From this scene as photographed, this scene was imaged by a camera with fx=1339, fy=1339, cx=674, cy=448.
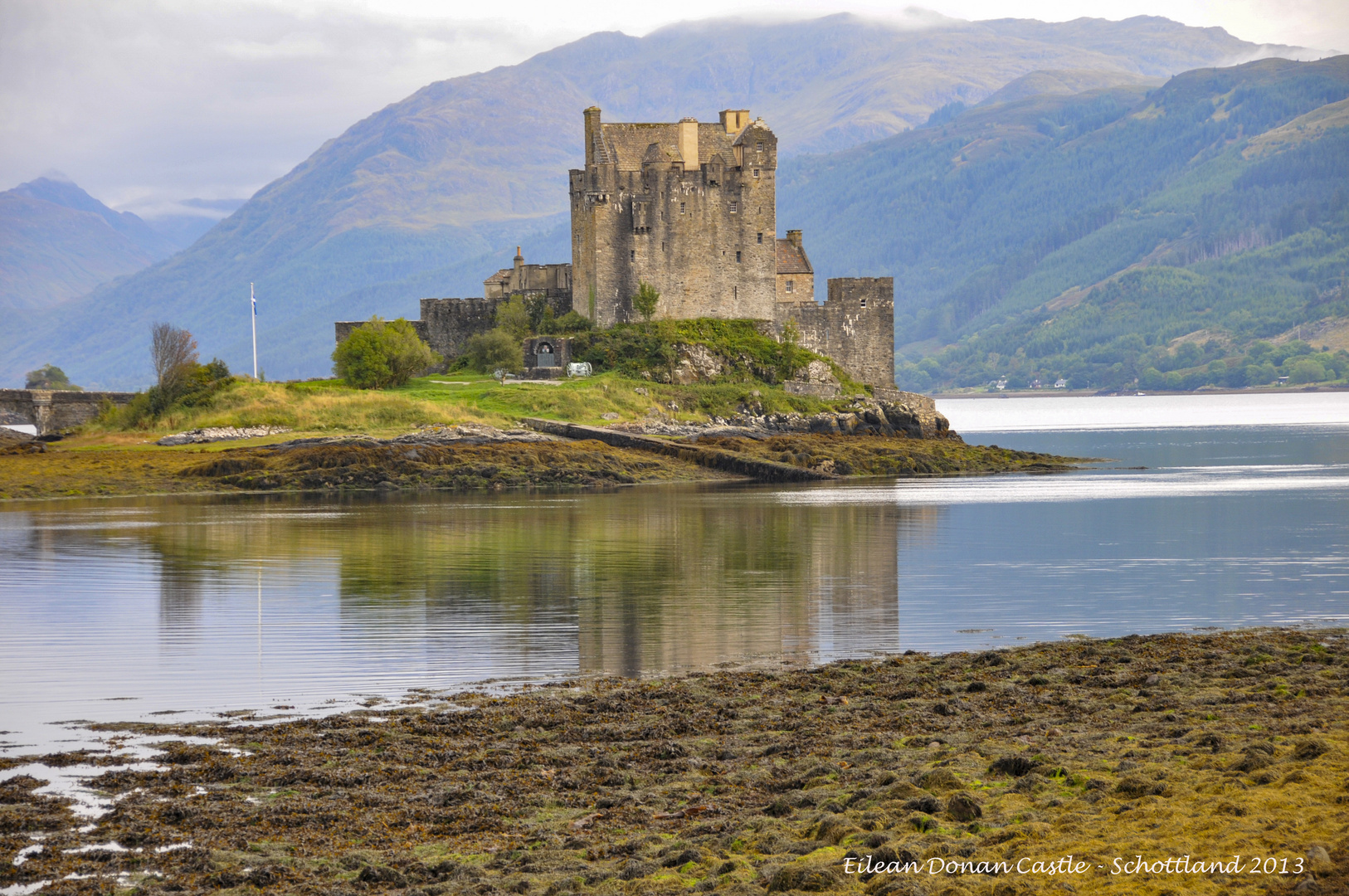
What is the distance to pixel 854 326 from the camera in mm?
67562

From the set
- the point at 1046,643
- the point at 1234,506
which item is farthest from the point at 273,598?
the point at 1234,506

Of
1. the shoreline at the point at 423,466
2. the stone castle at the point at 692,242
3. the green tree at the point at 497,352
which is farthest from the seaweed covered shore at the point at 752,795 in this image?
the stone castle at the point at 692,242

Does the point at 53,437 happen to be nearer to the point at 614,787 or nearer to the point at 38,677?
the point at 38,677

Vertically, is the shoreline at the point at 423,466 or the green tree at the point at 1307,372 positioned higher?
the green tree at the point at 1307,372

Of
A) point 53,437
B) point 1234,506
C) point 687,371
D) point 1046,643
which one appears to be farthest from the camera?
point 687,371

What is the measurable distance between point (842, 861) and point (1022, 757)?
8.44 ft

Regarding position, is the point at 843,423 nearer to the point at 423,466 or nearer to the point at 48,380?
the point at 423,466

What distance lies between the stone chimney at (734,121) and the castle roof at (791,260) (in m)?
6.24

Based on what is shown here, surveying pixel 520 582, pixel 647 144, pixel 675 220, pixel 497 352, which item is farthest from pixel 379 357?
pixel 520 582

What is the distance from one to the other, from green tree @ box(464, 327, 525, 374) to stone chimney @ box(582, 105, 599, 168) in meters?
9.07

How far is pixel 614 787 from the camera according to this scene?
10.5 metres

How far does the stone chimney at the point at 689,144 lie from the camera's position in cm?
6467

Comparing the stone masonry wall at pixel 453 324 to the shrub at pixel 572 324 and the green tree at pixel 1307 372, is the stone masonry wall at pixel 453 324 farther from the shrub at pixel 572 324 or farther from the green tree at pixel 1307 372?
the green tree at pixel 1307 372

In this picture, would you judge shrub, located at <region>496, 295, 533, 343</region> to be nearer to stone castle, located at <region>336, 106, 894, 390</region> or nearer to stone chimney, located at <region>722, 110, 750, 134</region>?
stone castle, located at <region>336, 106, 894, 390</region>
